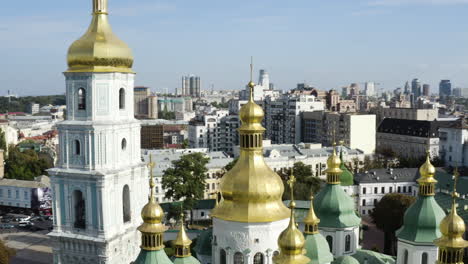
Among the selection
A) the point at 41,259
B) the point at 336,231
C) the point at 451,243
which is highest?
the point at 451,243

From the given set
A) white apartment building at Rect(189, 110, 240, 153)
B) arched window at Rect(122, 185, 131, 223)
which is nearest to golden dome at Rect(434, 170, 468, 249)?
arched window at Rect(122, 185, 131, 223)

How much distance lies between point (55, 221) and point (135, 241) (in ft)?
11.6

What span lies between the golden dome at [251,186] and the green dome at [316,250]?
76.0 inches

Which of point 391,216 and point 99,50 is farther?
point 391,216

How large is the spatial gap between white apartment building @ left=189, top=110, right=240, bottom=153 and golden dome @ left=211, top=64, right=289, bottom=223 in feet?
211

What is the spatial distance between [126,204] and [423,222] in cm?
1209

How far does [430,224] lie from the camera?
1806 cm

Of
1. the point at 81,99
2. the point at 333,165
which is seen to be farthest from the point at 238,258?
the point at 81,99

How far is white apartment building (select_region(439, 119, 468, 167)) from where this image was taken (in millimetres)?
59531

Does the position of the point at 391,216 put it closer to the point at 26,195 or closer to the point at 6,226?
the point at 6,226

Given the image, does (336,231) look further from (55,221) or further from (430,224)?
(55,221)

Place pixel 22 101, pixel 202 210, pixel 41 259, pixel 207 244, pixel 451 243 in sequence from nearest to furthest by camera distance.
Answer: pixel 451 243
pixel 207 244
pixel 41 259
pixel 202 210
pixel 22 101

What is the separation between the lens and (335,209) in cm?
2017

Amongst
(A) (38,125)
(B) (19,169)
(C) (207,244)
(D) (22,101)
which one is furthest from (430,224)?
(D) (22,101)
